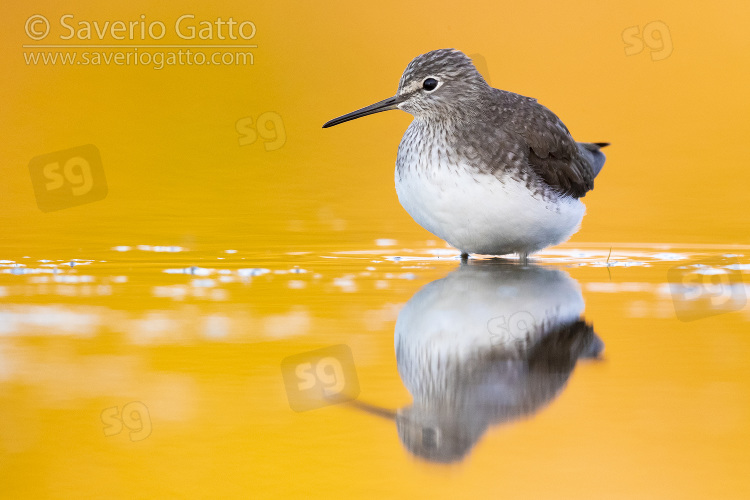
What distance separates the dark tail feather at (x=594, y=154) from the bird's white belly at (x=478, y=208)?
52.7 inches

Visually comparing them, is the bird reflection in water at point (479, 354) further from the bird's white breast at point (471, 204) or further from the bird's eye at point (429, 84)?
the bird's eye at point (429, 84)

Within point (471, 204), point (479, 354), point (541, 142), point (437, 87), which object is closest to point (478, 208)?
point (471, 204)

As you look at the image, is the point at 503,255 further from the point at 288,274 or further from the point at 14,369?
the point at 14,369

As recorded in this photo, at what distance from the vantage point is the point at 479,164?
6980 mm

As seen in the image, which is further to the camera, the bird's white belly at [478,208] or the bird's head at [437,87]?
the bird's head at [437,87]

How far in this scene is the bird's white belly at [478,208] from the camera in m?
6.94

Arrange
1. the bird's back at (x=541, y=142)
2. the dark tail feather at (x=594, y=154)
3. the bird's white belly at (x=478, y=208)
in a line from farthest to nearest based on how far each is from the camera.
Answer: the dark tail feather at (x=594, y=154)
the bird's back at (x=541, y=142)
the bird's white belly at (x=478, y=208)

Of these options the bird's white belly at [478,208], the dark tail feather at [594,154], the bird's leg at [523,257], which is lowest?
the bird's leg at [523,257]

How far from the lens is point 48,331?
16.1 ft

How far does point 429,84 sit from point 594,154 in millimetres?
2018

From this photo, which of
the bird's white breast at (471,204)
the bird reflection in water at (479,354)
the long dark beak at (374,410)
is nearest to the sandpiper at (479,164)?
the bird's white breast at (471,204)

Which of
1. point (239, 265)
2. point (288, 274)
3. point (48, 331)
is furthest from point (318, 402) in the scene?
point (239, 265)

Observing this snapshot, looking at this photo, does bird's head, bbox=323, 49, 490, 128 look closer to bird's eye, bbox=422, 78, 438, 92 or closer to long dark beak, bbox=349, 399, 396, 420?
bird's eye, bbox=422, 78, 438, 92

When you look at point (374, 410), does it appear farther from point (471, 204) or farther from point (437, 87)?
point (437, 87)
